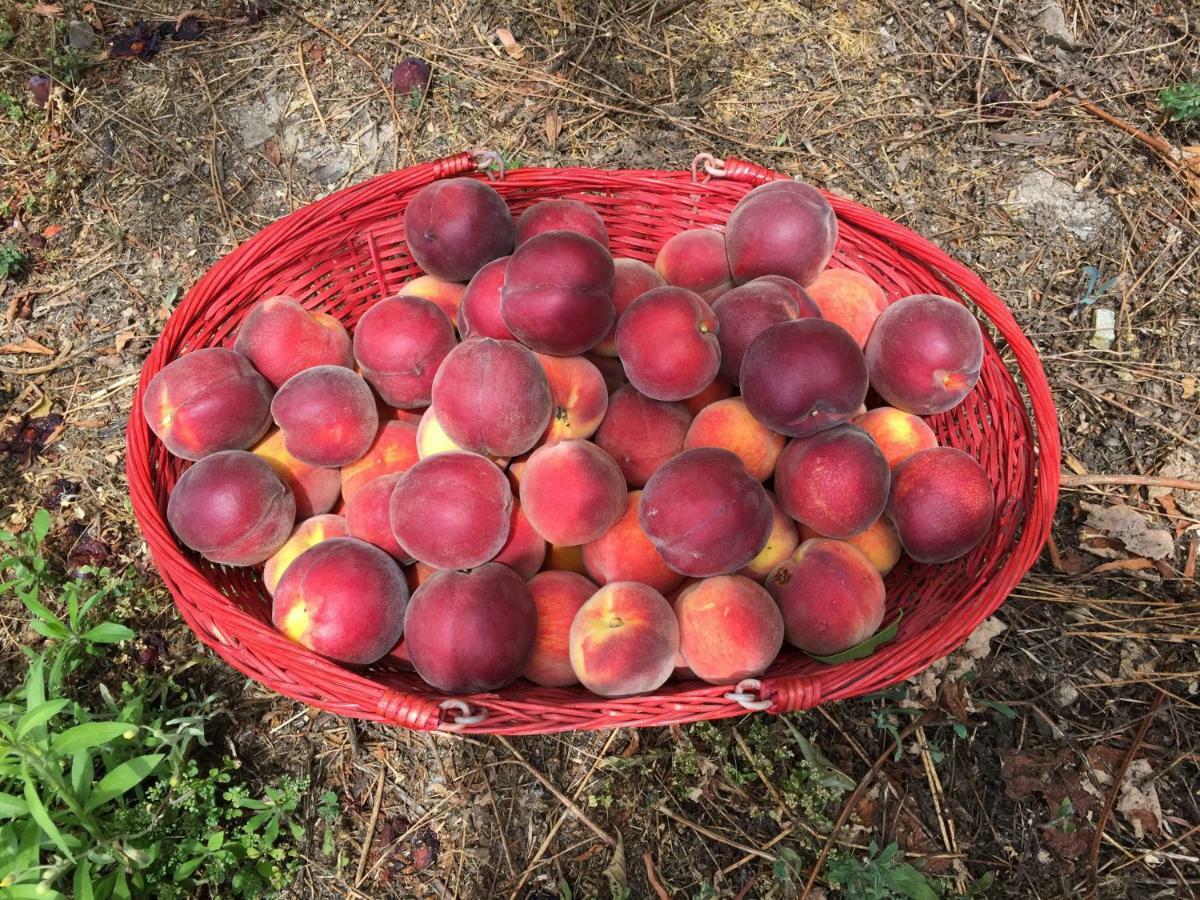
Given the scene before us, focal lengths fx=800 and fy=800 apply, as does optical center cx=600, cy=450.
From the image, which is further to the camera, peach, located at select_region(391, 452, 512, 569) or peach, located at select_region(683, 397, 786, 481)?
peach, located at select_region(683, 397, 786, 481)

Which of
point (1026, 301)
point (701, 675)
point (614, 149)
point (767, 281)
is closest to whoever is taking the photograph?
point (701, 675)

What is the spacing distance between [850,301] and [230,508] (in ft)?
5.98

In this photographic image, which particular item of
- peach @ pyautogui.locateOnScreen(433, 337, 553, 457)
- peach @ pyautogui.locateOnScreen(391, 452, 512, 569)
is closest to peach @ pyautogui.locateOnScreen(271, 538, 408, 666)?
peach @ pyautogui.locateOnScreen(391, 452, 512, 569)

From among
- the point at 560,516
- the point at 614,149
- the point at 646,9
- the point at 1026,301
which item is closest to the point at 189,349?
the point at 560,516

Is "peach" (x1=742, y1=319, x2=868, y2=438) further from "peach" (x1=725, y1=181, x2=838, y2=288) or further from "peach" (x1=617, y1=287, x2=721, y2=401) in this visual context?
"peach" (x1=725, y1=181, x2=838, y2=288)

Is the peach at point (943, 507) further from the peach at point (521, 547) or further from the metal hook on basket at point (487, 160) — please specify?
the metal hook on basket at point (487, 160)

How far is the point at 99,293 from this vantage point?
3.27 m

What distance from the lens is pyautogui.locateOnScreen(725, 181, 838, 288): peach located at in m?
2.30

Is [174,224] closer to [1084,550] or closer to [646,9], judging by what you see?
[646,9]

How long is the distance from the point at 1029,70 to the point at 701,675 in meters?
3.28

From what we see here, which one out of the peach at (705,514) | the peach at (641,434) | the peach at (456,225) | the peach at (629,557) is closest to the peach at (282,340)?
the peach at (456,225)

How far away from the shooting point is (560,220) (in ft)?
7.89

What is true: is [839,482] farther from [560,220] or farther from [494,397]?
[560,220]

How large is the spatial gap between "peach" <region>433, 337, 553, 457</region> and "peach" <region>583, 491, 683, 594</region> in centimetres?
32
